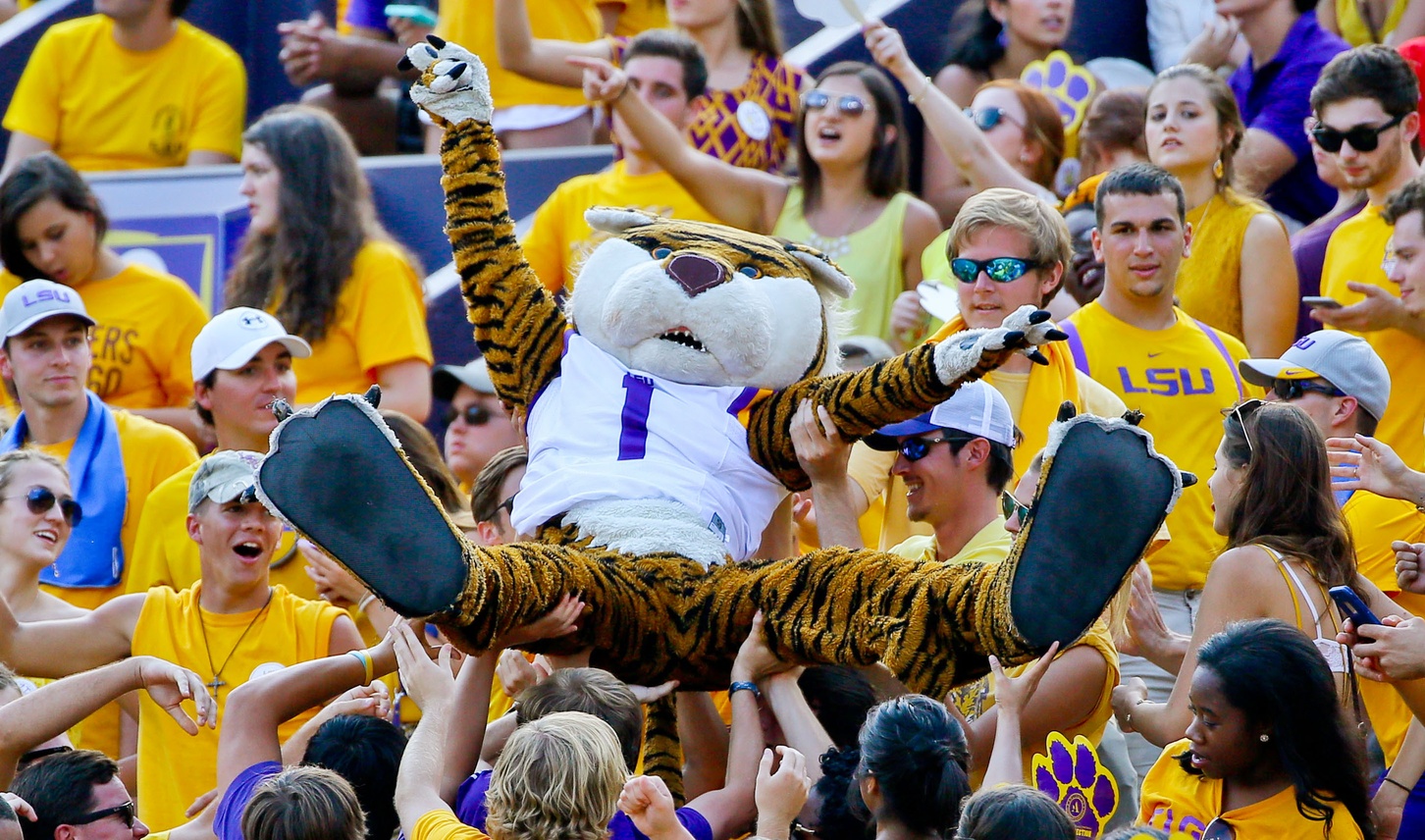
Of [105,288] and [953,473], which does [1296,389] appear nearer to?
[953,473]

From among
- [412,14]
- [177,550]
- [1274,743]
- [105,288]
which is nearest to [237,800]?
[177,550]

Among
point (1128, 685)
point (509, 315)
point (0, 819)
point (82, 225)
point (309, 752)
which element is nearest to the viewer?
point (0, 819)

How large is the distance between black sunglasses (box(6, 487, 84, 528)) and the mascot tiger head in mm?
1413

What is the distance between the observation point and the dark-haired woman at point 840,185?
591 centimetres

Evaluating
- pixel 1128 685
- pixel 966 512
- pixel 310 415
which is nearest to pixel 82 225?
pixel 310 415

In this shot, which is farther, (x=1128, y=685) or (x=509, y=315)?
(x=509, y=315)

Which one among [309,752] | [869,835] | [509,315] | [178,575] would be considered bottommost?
[178,575]

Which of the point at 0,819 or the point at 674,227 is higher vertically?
the point at 674,227

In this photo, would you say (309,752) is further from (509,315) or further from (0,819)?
(509,315)

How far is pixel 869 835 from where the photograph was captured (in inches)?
134

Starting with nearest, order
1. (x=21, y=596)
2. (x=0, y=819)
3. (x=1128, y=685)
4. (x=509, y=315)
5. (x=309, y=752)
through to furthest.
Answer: (x=0, y=819), (x=309, y=752), (x=1128, y=685), (x=509, y=315), (x=21, y=596)

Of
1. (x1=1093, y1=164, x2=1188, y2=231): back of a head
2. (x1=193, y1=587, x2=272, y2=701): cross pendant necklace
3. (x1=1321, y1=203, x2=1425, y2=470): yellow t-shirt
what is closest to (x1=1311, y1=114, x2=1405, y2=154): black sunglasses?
(x1=1321, y1=203, x2=1425, y2=470): yellow t-shirt

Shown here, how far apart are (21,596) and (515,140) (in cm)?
315

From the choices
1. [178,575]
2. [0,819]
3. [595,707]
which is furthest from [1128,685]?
[178,575]
